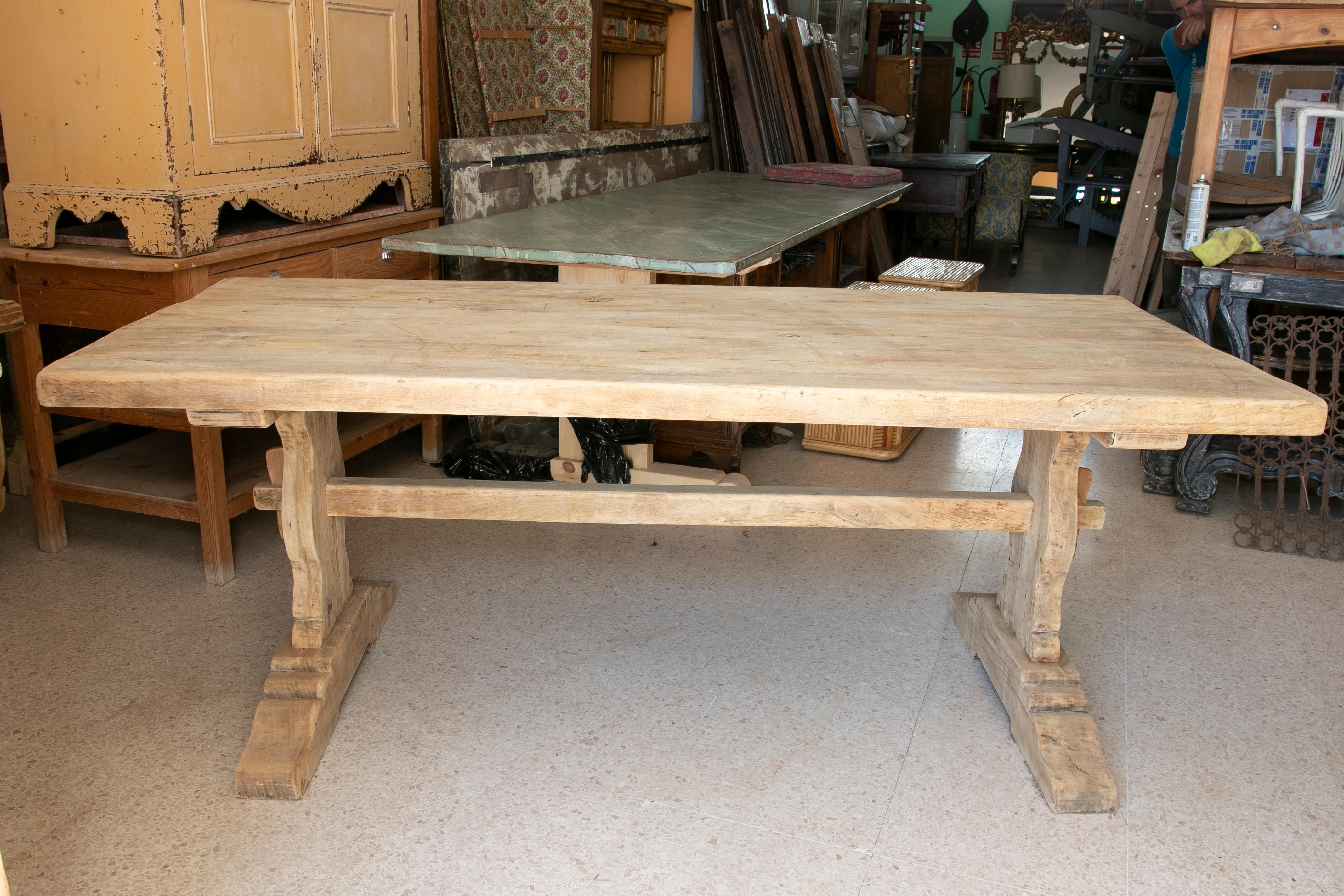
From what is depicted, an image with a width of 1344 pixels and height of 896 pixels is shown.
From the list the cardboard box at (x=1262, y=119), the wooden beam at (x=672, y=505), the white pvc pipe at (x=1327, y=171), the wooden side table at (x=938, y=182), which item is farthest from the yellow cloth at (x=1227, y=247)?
the wooden side table at (x=938, y=182)

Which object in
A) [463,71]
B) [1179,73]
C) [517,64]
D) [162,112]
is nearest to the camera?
[162,112]

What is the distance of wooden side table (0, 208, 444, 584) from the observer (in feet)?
8.51

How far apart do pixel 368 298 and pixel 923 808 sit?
1.53 meters

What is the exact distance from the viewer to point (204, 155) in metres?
2.60

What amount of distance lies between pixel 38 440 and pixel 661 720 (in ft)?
6.19

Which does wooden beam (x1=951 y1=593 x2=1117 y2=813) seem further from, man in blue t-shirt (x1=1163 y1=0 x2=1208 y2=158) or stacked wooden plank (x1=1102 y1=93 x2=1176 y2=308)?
stacked wooden plank (x1=1102 y1=93 x2=1176 y2=308)

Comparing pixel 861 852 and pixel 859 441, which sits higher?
pixel 859 441

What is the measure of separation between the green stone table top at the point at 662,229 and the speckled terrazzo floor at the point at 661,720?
2.73ft

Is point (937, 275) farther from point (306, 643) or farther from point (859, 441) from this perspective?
point (306, 643)

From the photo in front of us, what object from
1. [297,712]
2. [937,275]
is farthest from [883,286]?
[297,712]

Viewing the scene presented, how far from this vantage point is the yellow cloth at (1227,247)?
10.5 feet

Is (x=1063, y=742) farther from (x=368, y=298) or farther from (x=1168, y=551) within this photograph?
(x=368, y=298)

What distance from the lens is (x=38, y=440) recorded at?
9.15 feet

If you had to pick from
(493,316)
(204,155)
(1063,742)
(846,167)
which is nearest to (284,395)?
(493,316)
